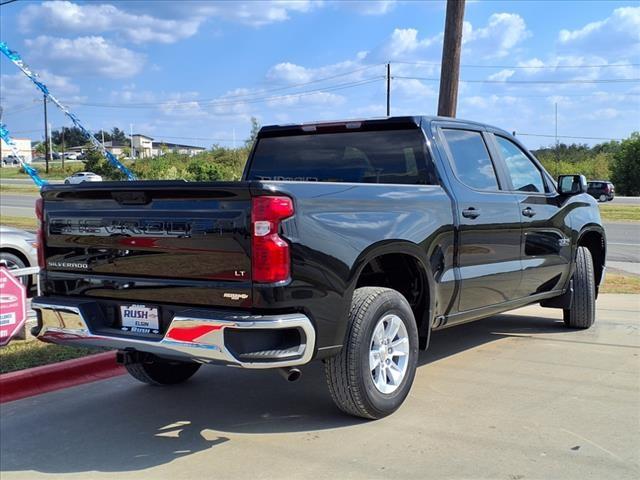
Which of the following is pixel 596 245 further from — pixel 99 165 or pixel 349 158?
pixel 99 165

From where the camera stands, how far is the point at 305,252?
3754mm

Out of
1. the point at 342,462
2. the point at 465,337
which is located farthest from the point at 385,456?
the point at 465,337

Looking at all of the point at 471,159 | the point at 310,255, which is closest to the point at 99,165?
the point at 471,159

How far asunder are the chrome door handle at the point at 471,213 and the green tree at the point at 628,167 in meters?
49.5

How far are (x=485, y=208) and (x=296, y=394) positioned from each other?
7.00 feet

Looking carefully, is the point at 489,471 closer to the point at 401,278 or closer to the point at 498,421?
the point at 498,421

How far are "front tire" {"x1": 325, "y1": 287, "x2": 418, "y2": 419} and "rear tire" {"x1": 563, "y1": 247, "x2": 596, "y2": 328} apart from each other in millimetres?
3006

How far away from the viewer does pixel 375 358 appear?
4324 millimetres

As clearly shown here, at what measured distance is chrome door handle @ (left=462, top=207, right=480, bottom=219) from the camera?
5.12 meters

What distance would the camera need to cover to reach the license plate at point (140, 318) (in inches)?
157

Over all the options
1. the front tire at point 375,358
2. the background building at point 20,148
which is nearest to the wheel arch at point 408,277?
the front tire at point 375,358

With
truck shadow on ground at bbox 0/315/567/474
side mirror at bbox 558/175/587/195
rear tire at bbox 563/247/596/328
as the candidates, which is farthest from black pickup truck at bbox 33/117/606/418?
rear tire at bbox 563/247/596/328

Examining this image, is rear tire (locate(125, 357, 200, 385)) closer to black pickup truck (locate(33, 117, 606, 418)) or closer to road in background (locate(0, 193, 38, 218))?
black pickup truck (locate(33, 117, 606, 418))

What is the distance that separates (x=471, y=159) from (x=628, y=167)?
1956 inches
